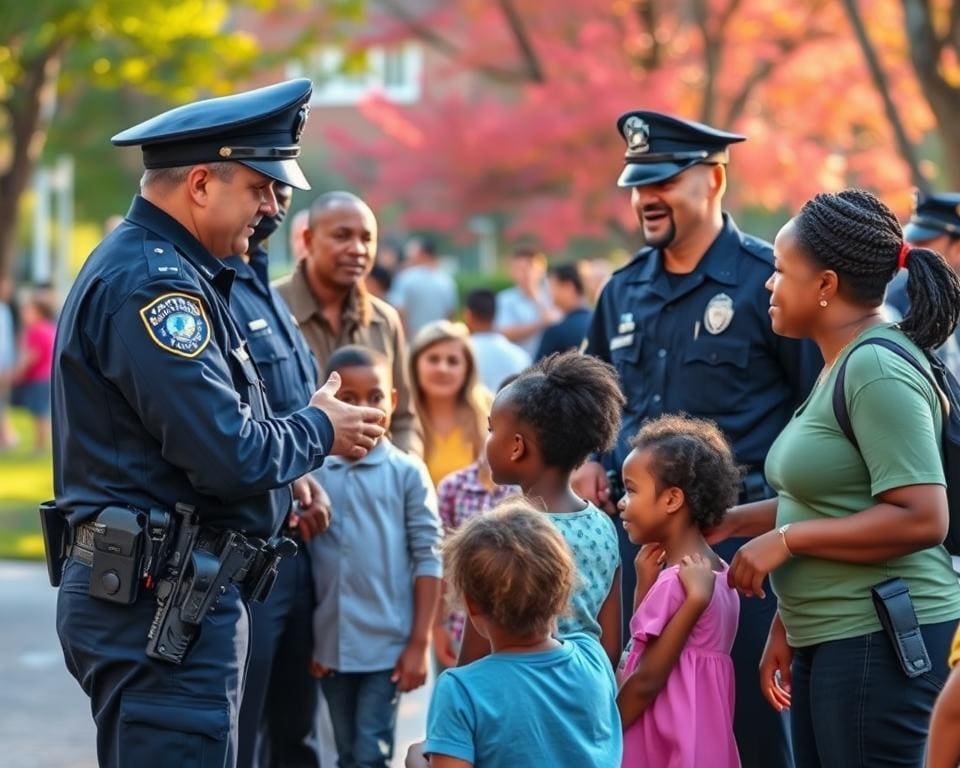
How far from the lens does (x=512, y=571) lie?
10.8 ft

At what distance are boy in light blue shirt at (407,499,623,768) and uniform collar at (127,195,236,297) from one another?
0.93m

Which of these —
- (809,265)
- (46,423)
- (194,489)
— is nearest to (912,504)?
(809,265)

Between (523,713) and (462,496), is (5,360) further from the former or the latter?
(523,713)

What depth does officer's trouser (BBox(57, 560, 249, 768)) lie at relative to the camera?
139 inches

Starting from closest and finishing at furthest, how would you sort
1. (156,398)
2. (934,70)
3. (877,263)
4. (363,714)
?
(156,398) < (877,263) < (363,714) < (934,70)

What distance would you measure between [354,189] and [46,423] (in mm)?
12278

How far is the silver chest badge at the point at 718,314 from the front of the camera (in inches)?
195

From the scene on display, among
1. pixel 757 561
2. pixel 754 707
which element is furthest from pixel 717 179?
pixel 757 561

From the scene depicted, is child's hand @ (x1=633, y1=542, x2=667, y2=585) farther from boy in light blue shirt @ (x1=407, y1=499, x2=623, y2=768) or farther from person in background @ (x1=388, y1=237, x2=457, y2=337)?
person in background @ (x1=388, y1=237, x2=457, y2=337)

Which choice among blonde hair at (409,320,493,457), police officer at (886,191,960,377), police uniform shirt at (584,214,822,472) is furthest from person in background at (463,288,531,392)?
police uniform shirt at (584,214,822,472)

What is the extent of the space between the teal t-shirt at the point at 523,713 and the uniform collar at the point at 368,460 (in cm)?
196

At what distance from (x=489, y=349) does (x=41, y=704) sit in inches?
143

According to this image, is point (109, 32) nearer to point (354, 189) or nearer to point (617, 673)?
point (617, 673)

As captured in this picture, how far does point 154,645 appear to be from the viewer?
11.5ft
